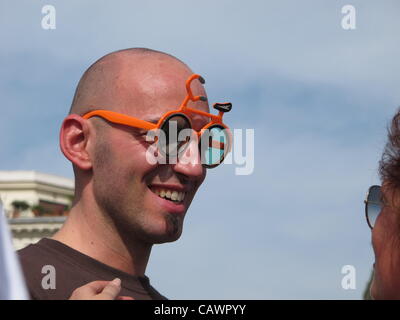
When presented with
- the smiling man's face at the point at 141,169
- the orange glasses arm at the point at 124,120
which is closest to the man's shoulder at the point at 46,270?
the smiling man's face at the point at 141,169

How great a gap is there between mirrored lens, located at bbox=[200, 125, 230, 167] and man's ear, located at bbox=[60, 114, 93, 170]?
56cm

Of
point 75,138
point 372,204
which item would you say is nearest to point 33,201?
point 75,138

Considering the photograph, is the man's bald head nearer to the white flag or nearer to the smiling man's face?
the smiling man's face

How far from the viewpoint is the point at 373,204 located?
3299mm

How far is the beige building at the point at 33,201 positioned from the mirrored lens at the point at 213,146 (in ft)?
125

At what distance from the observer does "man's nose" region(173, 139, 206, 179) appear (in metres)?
→ 3.54

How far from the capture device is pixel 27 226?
41.6 metres

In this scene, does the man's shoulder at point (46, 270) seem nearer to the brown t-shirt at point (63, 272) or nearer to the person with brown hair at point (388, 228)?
the brown t-shirt at point (63, 272)

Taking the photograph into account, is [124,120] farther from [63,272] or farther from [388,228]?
[388,228]

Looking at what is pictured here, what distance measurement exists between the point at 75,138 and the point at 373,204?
1.45 metres

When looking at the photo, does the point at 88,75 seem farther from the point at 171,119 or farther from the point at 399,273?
the point at 399,273

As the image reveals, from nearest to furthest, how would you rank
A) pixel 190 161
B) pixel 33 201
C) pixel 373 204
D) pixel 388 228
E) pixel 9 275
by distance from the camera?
1. pixel 9 275
2. pixel 388 228
3. pixel 373 204
4. pixel 190 161
5. pixel 33 201

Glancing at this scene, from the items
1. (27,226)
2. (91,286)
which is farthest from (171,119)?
(27,226)

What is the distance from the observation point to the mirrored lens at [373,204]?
323 cm
